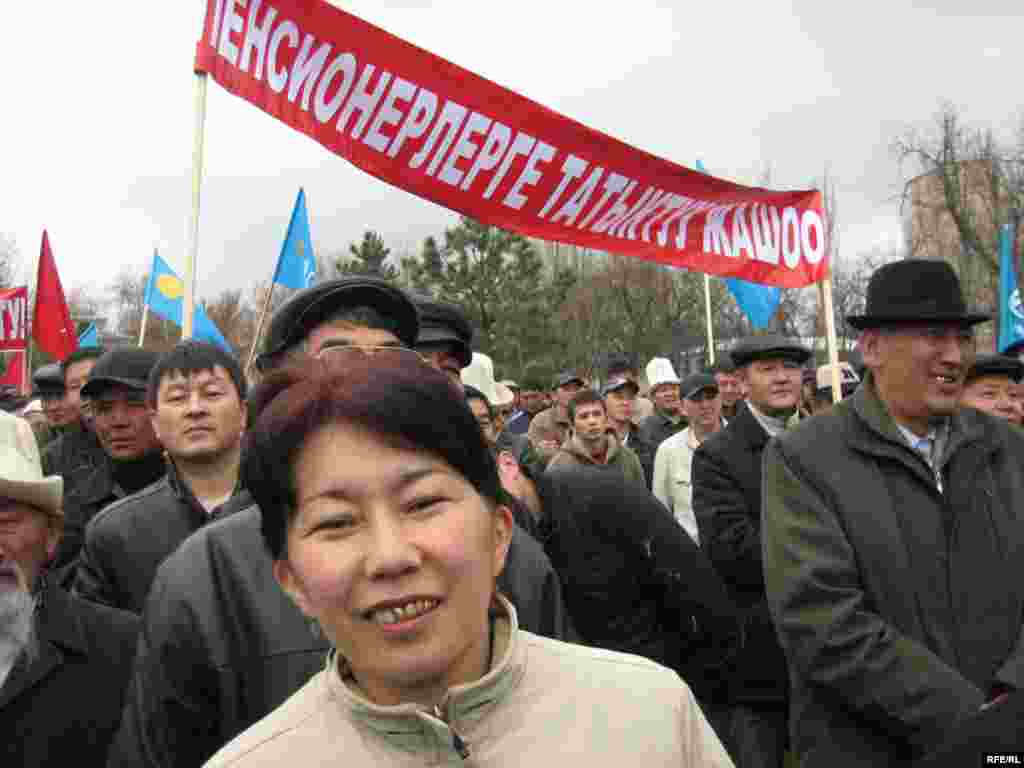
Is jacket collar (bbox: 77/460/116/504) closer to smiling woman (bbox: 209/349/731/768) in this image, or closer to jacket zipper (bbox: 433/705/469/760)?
smiling woman (bbox: 209/349/731/768)

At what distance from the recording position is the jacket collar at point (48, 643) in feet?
8.18

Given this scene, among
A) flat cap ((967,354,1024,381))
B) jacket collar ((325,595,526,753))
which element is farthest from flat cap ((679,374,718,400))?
jacket collar ((325,595,526,753))

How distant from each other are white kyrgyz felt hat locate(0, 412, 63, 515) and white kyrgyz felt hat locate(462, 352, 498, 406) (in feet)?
6.41

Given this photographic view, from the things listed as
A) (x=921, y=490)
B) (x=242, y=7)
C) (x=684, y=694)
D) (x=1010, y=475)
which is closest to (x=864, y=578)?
(x=921, y=490)

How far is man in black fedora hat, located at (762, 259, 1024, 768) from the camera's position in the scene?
282cm

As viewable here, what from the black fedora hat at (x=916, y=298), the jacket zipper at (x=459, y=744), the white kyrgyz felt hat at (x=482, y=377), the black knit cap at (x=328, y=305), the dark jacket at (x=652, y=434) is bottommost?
the dark jacket at (x=652, y=434)

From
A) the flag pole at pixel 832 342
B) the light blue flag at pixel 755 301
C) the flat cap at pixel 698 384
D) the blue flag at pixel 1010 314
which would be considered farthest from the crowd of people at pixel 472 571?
the blue flag at pixel 1010 314

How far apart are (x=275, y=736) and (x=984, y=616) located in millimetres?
2177

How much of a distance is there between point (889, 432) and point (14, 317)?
458 inches

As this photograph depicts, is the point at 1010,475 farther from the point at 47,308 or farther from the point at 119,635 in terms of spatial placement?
the point at 47,308

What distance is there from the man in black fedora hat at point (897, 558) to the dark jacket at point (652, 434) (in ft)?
18.9

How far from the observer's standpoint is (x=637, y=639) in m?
3.40

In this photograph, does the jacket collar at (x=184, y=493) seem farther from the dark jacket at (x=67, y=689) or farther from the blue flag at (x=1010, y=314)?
the blue flag at (x=1010, y=314)

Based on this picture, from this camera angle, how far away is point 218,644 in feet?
6.59
